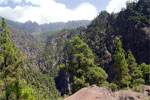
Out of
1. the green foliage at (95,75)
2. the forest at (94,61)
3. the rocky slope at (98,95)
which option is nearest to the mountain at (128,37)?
the forest at (94,61)

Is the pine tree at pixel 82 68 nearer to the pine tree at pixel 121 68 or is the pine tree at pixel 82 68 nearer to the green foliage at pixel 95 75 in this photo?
the green foliage at pixel 95 75

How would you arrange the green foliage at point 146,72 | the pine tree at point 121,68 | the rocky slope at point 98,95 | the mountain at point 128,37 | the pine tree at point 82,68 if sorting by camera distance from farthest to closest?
1. the mountain at point 128,37
2. the green foliage at point 146,72
3. the pine tree at point 121,68
4. the pine tree at point 82,68
5. the rocky slope at point 98,95

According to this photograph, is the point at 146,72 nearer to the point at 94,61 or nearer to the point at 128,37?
the point at 94,61

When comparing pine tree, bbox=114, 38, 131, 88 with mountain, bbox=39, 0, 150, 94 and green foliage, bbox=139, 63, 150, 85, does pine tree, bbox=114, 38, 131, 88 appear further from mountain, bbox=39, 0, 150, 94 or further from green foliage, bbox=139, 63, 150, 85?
mountain, bbox=39, 0, 150, 94

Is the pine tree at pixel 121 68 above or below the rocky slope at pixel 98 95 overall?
below

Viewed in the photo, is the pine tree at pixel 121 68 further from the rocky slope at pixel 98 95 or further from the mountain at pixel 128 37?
the mountain at pixel 128 37

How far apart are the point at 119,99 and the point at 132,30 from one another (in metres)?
65.8

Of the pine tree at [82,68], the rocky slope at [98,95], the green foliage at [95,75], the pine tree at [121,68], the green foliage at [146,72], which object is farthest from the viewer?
the green foliage at [146,72]

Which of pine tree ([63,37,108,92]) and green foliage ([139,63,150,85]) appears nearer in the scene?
pine tree ([63,37,108,92])

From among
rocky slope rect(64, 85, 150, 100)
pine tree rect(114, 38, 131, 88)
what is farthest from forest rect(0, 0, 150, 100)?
rocky slope rect(64, 85, 150, 100)

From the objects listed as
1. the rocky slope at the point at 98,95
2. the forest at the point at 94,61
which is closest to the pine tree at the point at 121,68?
the forest at the point at 94,61

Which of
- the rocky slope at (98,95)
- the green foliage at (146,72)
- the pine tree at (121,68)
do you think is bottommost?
the green foliage at (146,72)

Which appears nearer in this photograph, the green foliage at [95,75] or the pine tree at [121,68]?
the green foliage at [95,75]

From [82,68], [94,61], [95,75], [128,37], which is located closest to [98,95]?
[95,75]
